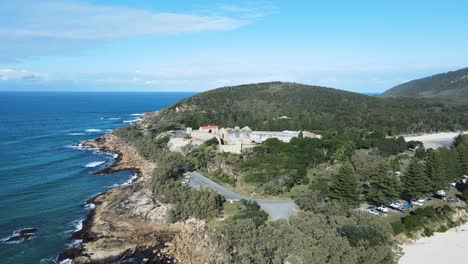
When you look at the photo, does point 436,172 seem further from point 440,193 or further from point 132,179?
point 132,179

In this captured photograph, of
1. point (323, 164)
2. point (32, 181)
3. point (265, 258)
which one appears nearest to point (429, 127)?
point (323, 164)

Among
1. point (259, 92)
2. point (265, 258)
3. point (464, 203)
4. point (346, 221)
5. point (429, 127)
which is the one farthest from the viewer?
point (259, 92)

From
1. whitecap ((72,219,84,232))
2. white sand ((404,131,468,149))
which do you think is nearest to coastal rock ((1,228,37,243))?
whitecap ((72,219,84,232))

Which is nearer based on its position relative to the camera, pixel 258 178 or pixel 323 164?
pixel 258 178

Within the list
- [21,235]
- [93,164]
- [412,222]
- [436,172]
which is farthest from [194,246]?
[93,164]

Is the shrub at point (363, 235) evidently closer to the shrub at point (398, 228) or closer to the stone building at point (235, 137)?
the shrub at point (398, 228)

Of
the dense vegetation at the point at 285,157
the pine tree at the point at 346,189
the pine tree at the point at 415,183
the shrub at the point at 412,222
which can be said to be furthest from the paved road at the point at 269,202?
the pine tree at the point at 415,183

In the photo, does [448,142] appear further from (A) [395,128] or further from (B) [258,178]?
(B) [258,178]
